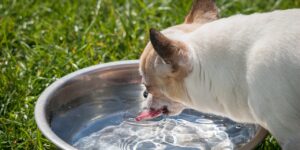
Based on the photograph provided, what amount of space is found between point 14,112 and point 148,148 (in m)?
1.04

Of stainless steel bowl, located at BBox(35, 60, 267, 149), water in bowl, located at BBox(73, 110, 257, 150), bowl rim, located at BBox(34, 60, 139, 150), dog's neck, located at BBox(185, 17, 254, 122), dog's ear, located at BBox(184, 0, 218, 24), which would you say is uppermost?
dog's ear, located at BBox(184, 0, 218, 24)

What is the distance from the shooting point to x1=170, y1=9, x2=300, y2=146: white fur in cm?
335

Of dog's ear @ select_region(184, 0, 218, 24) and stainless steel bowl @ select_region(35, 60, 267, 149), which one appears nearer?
dog's ear @ select_region(184, 0, 218, 24)

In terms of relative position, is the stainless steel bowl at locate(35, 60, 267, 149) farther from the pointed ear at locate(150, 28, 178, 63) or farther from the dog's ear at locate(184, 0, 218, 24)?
the pointed ear at locate(150, 28, 178, 63)

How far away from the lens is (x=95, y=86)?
470cm

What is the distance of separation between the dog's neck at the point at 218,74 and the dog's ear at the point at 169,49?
0.21 ft

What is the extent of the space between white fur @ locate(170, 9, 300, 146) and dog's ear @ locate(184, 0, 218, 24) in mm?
228

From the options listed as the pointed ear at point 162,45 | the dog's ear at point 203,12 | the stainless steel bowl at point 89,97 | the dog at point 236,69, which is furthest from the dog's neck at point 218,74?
the stainless steel bowl at point 89,97

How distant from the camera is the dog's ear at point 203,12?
396 centimetres

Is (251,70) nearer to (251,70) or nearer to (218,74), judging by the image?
(251,70)

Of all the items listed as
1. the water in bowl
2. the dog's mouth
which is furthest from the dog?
the water in bowl

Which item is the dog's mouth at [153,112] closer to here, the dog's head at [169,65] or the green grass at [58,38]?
the dog's head at [169,65]

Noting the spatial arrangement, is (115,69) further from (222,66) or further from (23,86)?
(222,66)

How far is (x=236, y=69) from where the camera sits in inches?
137
